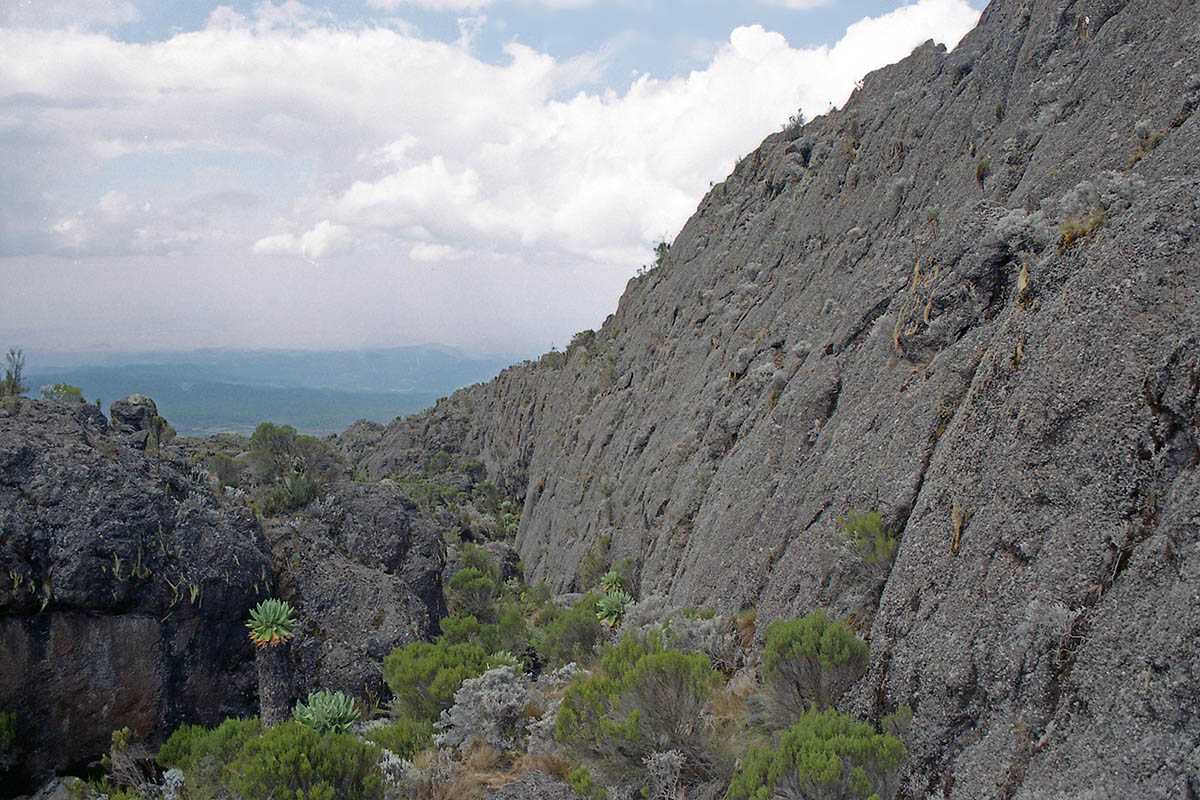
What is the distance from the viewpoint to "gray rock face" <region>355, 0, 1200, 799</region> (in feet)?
15.4

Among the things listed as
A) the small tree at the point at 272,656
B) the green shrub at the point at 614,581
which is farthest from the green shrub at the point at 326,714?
the green shrub at the point at 614,581

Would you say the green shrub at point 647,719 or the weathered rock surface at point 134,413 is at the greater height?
the weathered rock surface at point 134,413

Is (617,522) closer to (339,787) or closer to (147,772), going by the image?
(147,772)

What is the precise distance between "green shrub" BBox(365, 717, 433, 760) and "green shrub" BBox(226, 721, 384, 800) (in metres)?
1.50

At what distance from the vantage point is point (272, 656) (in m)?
15.1

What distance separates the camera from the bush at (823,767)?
5156 mm

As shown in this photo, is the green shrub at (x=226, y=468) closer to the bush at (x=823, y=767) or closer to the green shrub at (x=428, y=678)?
the green shrub at (x=428, y=678)

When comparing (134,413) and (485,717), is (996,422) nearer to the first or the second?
(485,717)

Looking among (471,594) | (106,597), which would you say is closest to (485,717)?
(106,597)

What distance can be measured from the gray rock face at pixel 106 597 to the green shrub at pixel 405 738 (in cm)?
805

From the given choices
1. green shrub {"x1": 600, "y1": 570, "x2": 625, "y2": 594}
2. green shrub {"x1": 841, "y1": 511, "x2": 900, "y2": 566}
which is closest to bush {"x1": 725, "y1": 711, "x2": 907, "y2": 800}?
green shrub {"x1": 841, "y1": 511, "x2": 900, "y2": 566}

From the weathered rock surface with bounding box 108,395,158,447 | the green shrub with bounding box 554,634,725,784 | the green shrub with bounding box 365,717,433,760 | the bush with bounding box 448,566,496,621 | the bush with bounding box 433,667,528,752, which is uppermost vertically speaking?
the weathered rock surface with bounding box 108,395,158,447

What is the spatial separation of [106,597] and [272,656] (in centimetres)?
367

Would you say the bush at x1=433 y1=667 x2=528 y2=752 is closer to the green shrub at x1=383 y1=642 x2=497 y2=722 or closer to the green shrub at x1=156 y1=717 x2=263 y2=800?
the green shrub at x1=383 y1=642 x2=497 y2=722
